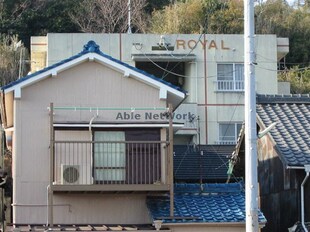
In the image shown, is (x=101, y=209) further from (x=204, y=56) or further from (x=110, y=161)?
(x=204, y=56)


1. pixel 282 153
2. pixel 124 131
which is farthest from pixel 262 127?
pixel 124 131

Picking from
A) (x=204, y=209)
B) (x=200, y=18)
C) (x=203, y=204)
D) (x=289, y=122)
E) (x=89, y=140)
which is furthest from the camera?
(x=200, y=18)

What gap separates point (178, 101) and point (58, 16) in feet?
112

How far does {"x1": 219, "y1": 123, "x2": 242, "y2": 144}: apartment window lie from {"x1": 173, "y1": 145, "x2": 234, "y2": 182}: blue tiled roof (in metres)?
7.40

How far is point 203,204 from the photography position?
923 inches

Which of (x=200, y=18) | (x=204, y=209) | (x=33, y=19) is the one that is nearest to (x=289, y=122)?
(x=204, y=209)

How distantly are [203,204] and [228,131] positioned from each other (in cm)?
2019

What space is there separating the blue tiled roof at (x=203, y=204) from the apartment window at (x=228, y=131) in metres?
18.7

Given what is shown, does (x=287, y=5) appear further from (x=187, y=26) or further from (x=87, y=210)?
(x=87, y=210)

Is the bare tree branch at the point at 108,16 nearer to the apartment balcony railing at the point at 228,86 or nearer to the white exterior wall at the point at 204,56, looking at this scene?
the white exterior wall at the point at 204,56

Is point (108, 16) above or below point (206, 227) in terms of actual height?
above

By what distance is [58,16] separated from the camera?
58344mm

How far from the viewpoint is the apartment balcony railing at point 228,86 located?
4312 centimetres

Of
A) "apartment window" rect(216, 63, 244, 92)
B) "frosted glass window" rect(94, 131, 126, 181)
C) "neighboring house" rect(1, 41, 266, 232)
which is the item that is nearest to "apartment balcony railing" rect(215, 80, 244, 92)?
"apartment window" rect(216, 63, 244, 92)
